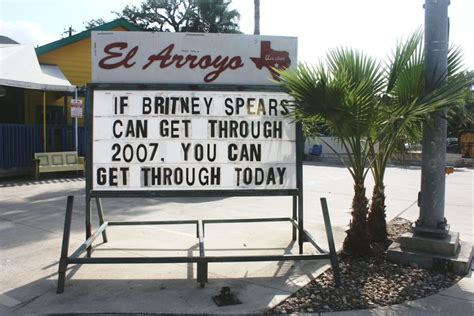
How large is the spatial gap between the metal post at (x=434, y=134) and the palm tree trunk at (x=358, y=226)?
638 millimetres

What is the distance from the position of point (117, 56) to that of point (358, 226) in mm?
3267

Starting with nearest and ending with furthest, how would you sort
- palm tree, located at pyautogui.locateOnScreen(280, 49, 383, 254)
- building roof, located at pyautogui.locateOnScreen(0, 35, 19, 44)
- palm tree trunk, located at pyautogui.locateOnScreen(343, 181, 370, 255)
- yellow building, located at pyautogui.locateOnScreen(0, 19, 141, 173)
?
palm tree, located at pyautogui.locateOnScreen(280, 49, 383, 254), palm tree trunk, located at pyautogui.locateOnScreen(343, 181, 370, 255), yellow building, located at pyautogui.locateOnScreen(0, 19, 141, 173), building roof, located at pyautogui.locateOnScreen(0, 35, 19, 44)

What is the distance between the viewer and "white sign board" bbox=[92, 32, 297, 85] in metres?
4.68

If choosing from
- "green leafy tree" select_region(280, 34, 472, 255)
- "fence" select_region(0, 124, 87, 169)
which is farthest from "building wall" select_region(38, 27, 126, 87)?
"green leafy tree" select_region(280, 34, 472, 255)

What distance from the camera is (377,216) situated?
541 cm

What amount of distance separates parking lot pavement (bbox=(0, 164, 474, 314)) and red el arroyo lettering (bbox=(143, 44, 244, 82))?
2220 mm

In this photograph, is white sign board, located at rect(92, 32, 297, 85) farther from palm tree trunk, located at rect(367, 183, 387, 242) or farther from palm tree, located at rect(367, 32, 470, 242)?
palm tree trunk, located at rect(367, 183, 387, 242)

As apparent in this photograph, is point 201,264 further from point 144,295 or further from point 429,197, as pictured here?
point 429,197

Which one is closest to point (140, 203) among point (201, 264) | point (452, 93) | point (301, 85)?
point (201, 264)

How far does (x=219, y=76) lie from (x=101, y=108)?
135 cm

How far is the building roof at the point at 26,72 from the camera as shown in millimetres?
11883

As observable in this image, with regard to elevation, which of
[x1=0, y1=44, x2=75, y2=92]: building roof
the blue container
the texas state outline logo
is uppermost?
[x1=0, y1=44, x2=75, y2=92]: building roof

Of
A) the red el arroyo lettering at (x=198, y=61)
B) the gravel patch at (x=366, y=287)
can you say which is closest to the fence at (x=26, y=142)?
the red el arroyo lettering at (x=198, y=61)

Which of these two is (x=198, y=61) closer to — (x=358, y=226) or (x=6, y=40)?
(x=358, y=226)
